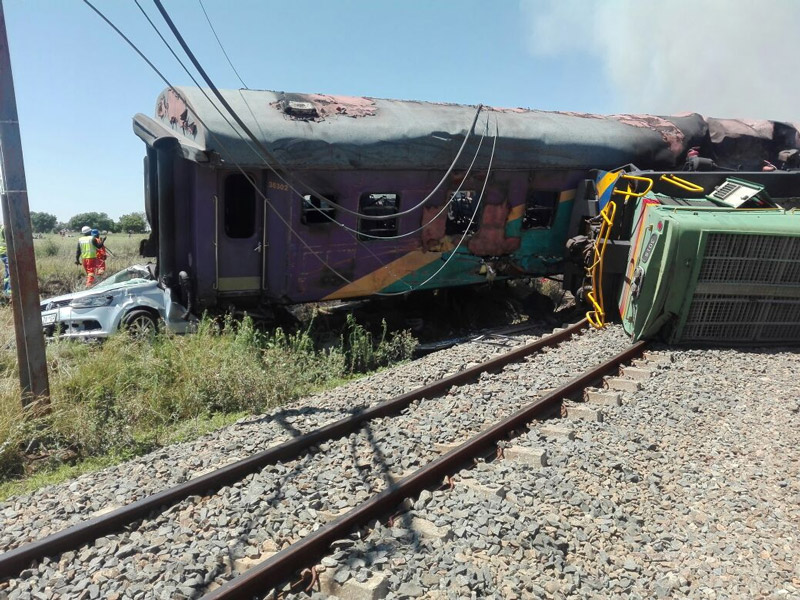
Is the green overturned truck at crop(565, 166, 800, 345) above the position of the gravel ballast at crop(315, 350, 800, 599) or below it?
above

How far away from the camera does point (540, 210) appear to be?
11.1 metres

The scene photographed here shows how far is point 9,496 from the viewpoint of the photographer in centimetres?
464

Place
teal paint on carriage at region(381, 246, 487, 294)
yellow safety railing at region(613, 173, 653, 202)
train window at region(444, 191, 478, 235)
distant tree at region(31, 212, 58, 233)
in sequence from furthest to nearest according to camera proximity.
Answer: distant tree at region(31, 212, 58, 233) → train window at region(444, 191, 478, 235) → teal paint on carriage at region(381, 246, 487, 294) → yellow safety railing at region(613, 173, 653, 202)

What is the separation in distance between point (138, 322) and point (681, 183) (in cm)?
839

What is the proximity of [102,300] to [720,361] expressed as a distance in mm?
8241

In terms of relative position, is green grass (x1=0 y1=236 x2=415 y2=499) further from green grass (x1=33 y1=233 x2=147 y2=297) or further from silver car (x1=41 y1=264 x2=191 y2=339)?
green grass (x1=33 y1=233 x2=147 y2=297)

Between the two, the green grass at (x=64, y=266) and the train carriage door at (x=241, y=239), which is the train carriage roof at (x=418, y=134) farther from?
the green grass at (x=64, y=266)

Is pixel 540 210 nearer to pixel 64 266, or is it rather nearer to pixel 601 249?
pixel 601 249

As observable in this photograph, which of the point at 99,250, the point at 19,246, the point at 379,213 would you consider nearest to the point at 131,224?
the point at 99,250

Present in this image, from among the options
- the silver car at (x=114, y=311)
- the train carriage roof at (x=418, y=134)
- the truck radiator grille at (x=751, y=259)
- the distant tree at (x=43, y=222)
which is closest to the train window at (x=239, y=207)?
the train carriage roof at (x=418, y=134)

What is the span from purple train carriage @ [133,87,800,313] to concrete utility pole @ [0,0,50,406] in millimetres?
2471

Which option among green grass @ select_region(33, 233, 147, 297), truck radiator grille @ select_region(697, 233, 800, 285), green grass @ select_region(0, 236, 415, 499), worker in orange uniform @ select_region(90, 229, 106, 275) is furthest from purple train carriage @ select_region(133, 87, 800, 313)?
worker in orange uniform @ select_region(90, 229, 106, 275)

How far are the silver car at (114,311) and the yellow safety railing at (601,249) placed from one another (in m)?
6.10

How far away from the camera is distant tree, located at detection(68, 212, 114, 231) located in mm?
36938
